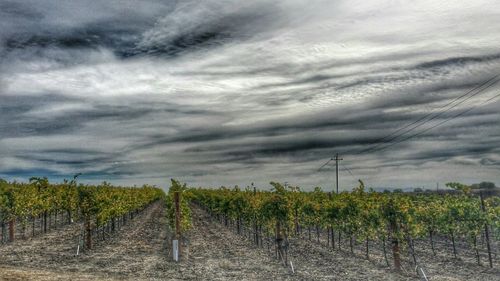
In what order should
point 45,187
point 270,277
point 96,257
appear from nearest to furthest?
point 270,277, point 96,257, point 45,187

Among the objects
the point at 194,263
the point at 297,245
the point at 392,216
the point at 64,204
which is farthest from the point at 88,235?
the point at 392,216

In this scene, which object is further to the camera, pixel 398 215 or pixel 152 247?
Result: pixel 152 247

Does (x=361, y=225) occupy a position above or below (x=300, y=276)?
above

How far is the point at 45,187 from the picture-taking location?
4844 centimetres

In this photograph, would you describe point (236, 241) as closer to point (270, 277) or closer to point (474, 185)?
point (270, 277)

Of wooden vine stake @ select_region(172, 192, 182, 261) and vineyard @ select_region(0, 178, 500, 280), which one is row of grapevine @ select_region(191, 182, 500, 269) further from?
wooden vine stake @ select_region(172, 192, 182, 261)

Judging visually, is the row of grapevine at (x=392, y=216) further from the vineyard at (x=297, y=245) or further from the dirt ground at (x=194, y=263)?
the dirt ground at (x=194, y=263)

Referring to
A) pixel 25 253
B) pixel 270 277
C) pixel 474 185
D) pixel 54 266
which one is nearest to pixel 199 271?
pixel 270 277

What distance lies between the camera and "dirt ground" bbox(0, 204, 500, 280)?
20062 mm

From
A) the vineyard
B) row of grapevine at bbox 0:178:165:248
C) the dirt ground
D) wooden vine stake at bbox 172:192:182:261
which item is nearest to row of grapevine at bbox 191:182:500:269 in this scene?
the vineyard

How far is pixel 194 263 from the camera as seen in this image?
23.7 meters

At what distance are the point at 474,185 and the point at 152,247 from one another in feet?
66.1

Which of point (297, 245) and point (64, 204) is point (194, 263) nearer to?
point (297, 245)

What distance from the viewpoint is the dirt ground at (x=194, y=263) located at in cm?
2006
